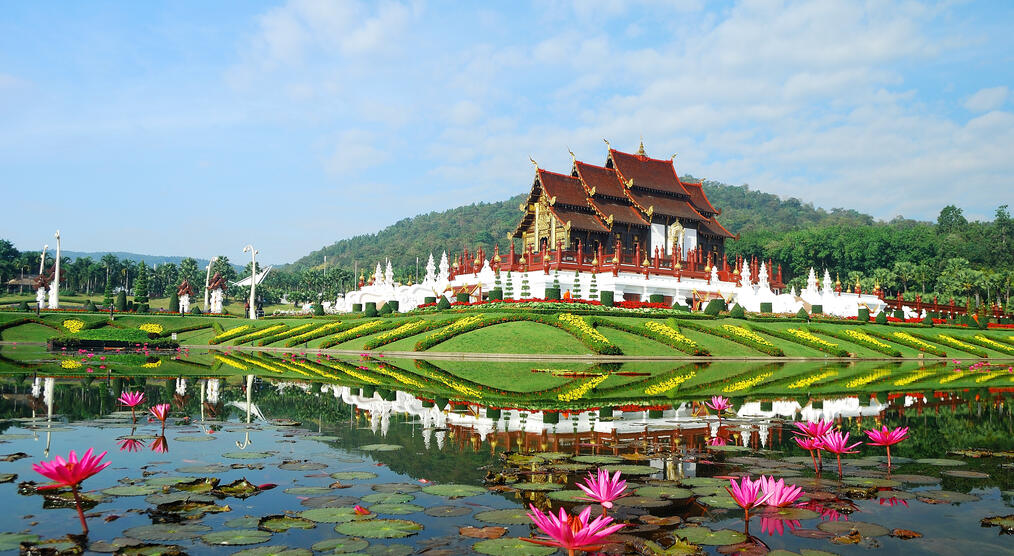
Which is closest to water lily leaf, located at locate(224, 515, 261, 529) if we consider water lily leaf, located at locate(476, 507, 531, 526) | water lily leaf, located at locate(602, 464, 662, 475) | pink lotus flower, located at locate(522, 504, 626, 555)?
water lily leaf, located at locate(476, 507, 531, 526)

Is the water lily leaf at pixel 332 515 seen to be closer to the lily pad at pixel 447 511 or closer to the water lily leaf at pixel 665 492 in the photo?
the lily pad at pixel 447 511

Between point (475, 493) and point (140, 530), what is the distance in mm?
3712

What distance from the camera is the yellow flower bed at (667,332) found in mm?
38750

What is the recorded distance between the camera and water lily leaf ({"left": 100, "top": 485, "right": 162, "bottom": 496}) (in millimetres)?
8719

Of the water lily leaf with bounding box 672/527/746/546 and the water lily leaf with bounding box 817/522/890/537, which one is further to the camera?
the water lily leaf with bounding box 817/522/890/537

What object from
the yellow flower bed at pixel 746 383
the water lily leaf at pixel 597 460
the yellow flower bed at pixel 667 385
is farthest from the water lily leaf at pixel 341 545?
the yellow flower bed at pixel 746 383

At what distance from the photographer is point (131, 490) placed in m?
8.84

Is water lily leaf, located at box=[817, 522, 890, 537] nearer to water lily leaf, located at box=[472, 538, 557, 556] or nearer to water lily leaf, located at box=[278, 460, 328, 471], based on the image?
water lily leaf, located at box=[472, 538, 557, 556]

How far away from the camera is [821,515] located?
8180mm

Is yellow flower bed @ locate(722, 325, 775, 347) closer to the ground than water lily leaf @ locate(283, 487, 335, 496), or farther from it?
farther from it

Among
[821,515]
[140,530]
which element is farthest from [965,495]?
[140,530]

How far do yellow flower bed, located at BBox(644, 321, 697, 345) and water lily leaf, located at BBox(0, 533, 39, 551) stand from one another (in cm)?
3448

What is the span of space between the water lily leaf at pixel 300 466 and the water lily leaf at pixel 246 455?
74 centimetres

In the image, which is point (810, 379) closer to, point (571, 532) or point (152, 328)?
point (571, 532)
